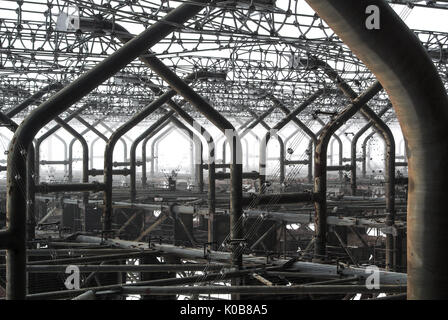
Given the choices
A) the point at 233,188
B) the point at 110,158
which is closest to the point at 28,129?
the point at 233,188

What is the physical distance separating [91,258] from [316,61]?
42.7 ft

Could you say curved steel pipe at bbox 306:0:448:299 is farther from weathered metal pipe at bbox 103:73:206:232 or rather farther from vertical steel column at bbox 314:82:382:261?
weathered metal pipe at bbox 103:73:206:232

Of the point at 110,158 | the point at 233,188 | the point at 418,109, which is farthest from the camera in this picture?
the point at 110,158

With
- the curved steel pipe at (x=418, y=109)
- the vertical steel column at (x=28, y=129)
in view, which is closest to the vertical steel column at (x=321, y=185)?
the vertical steel column at (x=28, y=129)

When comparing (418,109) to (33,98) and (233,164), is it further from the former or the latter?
(33,98)

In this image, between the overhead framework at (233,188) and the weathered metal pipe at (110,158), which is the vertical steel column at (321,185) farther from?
the weathered metal pipe at (110,158)

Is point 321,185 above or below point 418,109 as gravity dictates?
below

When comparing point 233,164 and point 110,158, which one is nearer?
point 233,164

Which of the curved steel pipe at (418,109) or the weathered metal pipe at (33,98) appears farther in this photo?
the weathered metal pipe at (33,98)

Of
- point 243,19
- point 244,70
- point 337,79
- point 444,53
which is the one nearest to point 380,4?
point 243,19

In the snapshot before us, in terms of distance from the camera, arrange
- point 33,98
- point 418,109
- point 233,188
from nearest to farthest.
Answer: point 418,109 < point 233,188 < point 33,98

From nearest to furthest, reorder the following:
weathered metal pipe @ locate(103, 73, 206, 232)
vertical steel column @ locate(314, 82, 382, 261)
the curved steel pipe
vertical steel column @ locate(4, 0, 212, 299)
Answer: the curved steel pipe < vertical steel column @ locate(4, 0, 212, 299) < vertical steel column @ locate(314, 82, 382, 261) < weathered metal pipe @ locate(103, 73, 206, 232)

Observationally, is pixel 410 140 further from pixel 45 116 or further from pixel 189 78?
pixel 189 78

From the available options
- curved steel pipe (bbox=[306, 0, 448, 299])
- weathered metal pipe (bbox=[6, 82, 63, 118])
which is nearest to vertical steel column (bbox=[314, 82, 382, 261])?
curved steel pipe (bbox=[306, 0, 448, 299])
